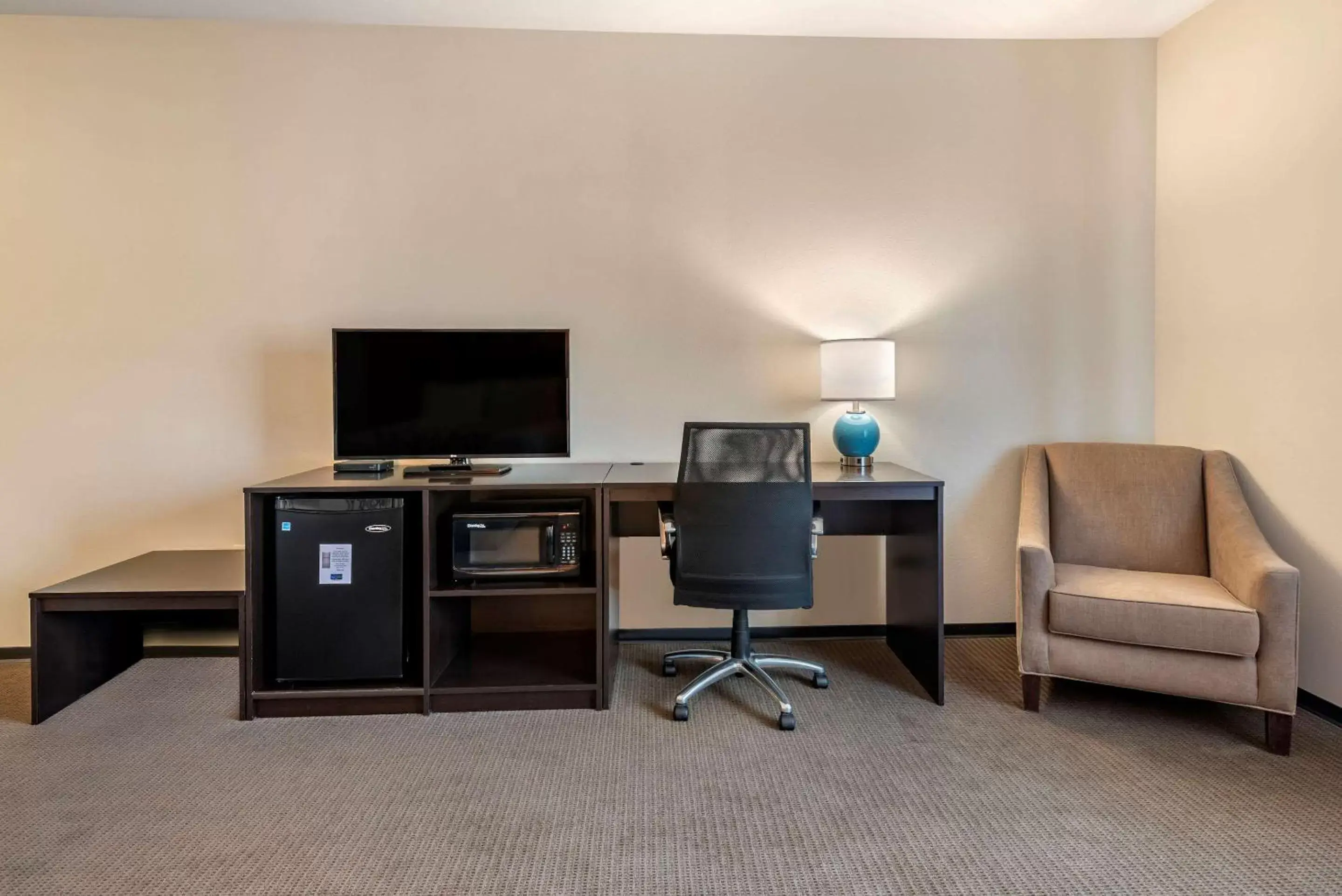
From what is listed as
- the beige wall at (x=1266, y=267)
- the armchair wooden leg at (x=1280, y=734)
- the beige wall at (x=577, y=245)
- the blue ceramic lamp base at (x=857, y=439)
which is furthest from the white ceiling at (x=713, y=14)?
the armchair wooden leg at (x=1280, y=734)

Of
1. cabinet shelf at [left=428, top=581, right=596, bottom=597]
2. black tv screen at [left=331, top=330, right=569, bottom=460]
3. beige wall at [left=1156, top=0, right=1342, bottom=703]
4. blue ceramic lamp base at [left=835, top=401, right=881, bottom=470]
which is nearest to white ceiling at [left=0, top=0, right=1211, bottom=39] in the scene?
beige wall at [left=1156, top=0, right=1342, bottom=703]

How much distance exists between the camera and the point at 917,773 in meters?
2.08

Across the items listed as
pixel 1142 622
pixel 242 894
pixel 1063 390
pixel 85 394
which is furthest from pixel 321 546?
pixel 1063 390

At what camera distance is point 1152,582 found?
8.14ft

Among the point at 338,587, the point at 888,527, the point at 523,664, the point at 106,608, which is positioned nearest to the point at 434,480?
the point at 338,587

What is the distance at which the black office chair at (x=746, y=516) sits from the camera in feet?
7.80

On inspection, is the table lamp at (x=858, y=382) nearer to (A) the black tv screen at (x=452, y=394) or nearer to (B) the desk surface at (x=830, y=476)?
(B) the desk surface at (x=830, y=476)

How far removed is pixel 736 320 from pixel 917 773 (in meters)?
1.89

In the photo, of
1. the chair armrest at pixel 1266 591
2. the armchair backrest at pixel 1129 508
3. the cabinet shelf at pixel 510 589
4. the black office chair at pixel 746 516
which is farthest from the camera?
the armchair backrest at pixel 1129 508

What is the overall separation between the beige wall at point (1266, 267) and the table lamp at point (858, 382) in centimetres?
129

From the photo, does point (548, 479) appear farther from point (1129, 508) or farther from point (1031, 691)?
point (1129, 508)

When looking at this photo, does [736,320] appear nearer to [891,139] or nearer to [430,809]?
[891,139]

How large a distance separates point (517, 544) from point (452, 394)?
0.68 metres

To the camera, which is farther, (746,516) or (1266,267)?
(1266,267)
